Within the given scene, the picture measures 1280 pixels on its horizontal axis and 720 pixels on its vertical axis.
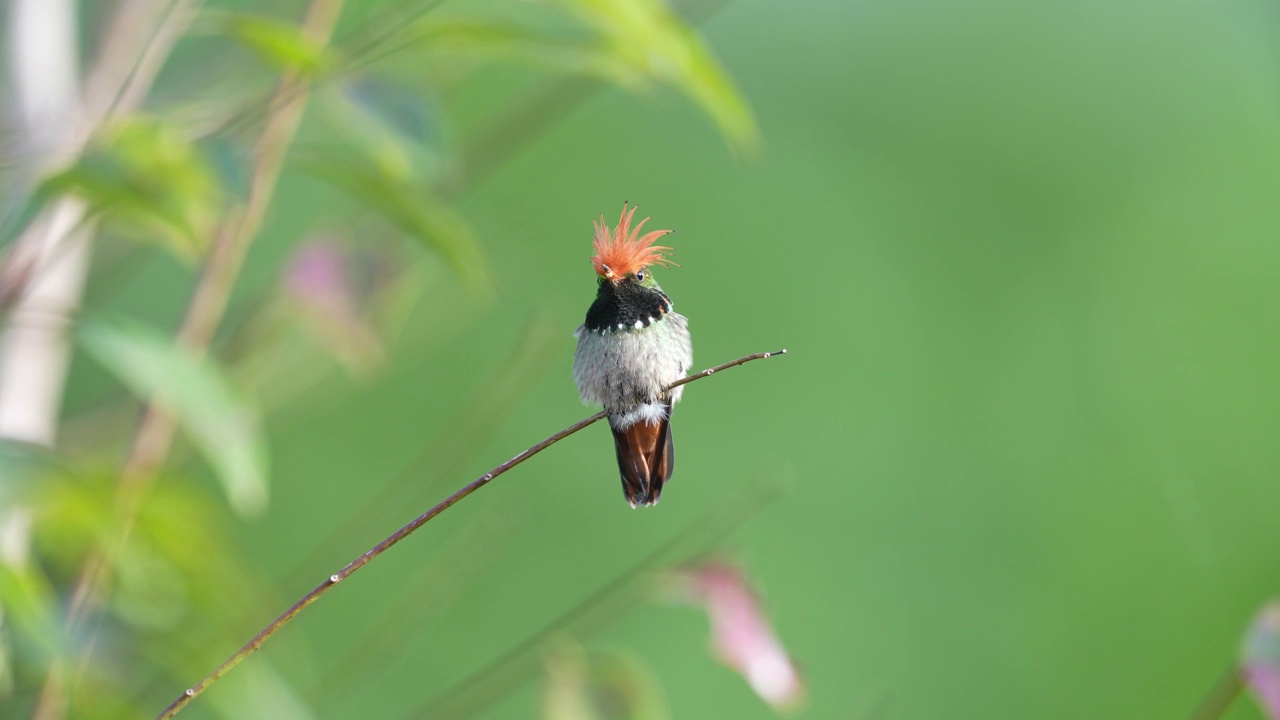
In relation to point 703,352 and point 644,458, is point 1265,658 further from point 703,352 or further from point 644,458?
point 703,352

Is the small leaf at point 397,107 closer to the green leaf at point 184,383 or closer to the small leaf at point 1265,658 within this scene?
the green leaf at point 184,383

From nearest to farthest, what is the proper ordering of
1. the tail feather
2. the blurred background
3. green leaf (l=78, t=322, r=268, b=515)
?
the tail feather
green leaf (l=78, t=322, r=268, b=515)
the blurred background

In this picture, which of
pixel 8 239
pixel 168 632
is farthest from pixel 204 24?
pixel 168 632

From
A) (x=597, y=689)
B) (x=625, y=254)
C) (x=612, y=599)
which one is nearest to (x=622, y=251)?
(x=625, y=254)

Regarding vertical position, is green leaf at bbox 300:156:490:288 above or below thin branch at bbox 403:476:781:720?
above

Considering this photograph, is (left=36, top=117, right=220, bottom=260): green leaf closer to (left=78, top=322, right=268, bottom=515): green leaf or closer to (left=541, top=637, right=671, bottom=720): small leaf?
(left=78, top=322, right=268, bottom=515): green leaf

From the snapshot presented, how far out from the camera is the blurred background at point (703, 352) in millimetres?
846

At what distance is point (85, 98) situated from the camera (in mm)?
1178

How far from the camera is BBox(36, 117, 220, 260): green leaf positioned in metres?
0.69

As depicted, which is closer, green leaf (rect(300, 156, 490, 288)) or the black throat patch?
the black throat patch

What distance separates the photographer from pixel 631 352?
56 cm

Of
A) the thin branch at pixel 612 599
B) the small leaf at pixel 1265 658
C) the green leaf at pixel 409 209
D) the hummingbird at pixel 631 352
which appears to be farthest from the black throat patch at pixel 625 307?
the small leaf at pixel 1265 658

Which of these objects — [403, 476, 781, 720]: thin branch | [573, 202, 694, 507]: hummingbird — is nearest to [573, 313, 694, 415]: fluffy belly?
[573, 202, 694, 507]: hummingbird

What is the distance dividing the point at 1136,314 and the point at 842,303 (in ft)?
6.82
